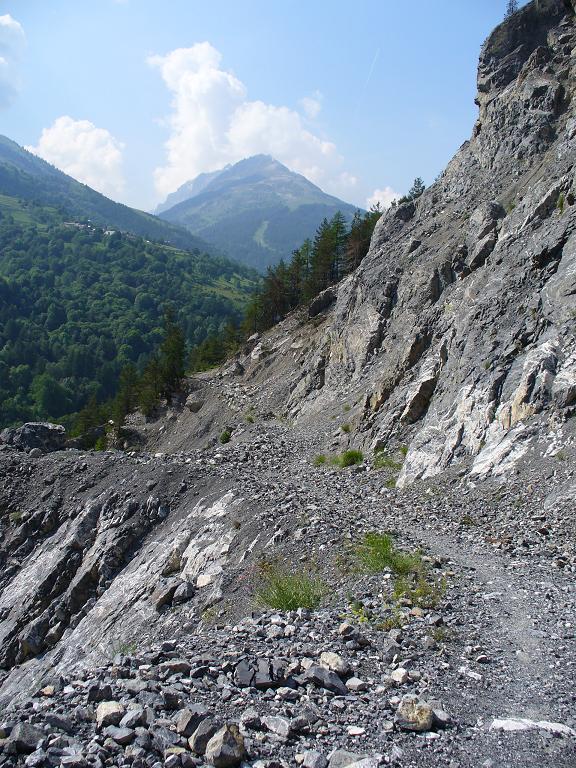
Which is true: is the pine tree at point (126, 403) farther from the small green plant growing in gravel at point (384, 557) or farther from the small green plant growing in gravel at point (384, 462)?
the small green plant growing in gravel at point (384, 557)

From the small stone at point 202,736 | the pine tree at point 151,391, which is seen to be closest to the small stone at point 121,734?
the small stone at point 202,736

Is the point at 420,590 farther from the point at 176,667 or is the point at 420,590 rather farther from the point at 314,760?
the point at 314,760

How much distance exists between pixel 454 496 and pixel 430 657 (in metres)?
10.8

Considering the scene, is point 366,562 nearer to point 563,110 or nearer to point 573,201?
point 573,201

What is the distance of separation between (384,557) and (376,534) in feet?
7.12

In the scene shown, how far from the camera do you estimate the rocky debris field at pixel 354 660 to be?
21.5ft

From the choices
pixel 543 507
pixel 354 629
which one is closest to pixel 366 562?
pixel 354 629

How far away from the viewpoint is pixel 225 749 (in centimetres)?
633

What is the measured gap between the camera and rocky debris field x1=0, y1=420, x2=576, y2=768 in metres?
6.55

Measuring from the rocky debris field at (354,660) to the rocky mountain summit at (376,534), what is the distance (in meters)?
0.05

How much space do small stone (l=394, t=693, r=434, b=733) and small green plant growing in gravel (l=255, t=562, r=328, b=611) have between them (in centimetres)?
477

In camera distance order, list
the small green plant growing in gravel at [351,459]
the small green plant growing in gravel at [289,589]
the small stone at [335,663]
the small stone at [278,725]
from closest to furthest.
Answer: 1. the small stone at [278,725]
2. the small stone at [335,663]
3. the small green plant growing in gravel at [289,589]
4. the small green plant growing in gravel at [351,459]

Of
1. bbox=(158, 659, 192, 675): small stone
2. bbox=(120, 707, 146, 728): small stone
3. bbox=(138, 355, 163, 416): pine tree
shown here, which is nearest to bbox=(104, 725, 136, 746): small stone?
bbox=(120, 707, 146, 728): small stone

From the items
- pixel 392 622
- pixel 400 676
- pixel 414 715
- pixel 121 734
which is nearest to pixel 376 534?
pixel 392 622
